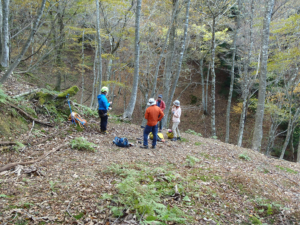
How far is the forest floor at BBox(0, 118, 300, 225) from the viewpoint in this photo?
308 centimetres

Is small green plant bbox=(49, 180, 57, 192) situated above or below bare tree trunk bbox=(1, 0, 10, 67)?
below

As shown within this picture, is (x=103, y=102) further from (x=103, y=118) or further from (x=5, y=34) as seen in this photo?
(x=5, y=34)

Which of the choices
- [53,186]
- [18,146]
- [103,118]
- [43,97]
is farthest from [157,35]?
[53,186]

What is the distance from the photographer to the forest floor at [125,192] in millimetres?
3084

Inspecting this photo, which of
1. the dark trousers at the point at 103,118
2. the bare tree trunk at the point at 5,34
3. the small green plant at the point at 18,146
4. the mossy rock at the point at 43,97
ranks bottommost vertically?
the small green plant at the point at 18,146

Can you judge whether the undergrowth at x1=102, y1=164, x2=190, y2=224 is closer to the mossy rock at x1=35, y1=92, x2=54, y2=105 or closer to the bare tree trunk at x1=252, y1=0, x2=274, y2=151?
the mossy rock at x1=35, y1=92, x2=54, y2=105

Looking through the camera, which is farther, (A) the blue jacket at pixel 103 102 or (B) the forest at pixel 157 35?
(B) the forest at pixel 157 35

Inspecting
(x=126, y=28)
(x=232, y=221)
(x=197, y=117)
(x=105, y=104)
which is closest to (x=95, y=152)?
(x=105, y=104)

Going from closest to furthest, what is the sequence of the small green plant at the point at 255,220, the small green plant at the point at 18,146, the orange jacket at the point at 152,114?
the small green plant at the point at 255,220 < the small green plant at the point at 18,146 < the orange jacket at the point at 152,114

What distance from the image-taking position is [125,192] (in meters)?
3.57

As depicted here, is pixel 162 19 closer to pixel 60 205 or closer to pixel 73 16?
pixel 73 16

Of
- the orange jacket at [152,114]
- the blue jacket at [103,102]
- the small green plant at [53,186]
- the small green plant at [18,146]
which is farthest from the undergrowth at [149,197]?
the blue jacket at [103,102]

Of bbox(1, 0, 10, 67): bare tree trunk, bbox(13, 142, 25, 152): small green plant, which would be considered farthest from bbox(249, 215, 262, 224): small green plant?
bbox(1, 0, 10, 67): bare tree trunk

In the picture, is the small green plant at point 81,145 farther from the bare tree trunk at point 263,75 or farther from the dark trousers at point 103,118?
the bare tree trunk at point 263,75
